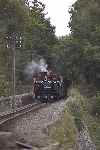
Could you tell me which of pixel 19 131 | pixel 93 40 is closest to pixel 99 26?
pixel 93 40

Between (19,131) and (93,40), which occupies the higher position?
(93,40)

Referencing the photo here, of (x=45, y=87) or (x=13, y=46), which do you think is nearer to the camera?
(x=13, y=46)

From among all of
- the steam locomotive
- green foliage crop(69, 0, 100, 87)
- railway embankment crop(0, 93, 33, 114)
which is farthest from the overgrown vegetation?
the steam locomotive

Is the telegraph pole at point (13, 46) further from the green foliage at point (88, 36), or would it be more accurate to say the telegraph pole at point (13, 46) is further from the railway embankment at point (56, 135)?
the railway embankment at point (56, 135)

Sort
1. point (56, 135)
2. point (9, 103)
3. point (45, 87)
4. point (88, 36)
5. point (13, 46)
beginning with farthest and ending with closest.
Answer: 1. point (45, 87)
2. point (88, 36)
3. point (9, 103)
4. point (13, 46)
5. point (56, 135)

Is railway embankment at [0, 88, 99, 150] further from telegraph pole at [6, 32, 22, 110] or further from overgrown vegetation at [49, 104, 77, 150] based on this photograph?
telegraph pole at [6, 32, 22, 110]

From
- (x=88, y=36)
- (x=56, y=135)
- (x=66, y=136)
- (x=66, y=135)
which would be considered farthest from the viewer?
(x=88, y=36)

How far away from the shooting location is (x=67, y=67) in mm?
49625

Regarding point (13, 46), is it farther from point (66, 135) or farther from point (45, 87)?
point (66, 135)

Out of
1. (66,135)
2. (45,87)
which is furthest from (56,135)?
(45,87)

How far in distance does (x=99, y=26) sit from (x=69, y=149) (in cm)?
2953

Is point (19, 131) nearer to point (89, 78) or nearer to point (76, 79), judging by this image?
point (89, 78)

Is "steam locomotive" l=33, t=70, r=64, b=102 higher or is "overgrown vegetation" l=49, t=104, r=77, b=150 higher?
"overgrown vegetation" l=49, t=104, r=77, b=150

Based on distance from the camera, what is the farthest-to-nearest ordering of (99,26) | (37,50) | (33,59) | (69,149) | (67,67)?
(37,50), (33,59), (67,67), (99,26), (69,149)
